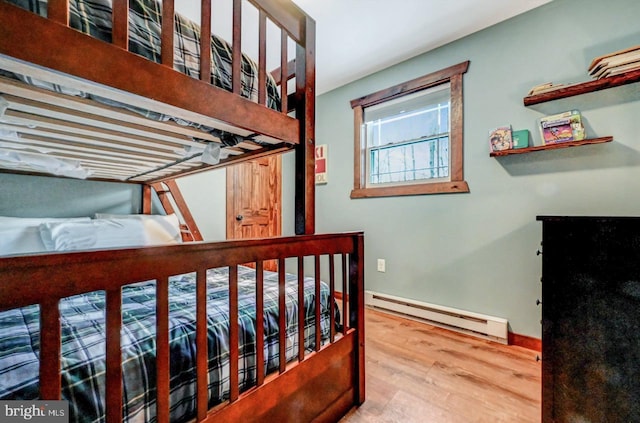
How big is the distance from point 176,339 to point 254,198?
2.49 m

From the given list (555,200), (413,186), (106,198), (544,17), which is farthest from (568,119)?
(106,198)

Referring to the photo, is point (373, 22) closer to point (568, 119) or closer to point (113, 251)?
point (568, 119)

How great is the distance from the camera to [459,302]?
6.59 feet

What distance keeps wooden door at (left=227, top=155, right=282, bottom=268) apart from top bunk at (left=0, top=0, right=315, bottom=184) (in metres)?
1.41

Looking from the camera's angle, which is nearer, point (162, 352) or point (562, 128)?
point (162, 352)

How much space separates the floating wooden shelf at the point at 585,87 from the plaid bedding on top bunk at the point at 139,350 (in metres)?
1.81

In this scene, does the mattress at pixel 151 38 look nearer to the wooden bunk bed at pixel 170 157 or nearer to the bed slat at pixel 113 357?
the wooden bunk bed at pixel 170 157

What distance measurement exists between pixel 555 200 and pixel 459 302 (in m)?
0.92

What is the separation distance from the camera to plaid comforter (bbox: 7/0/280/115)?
0.65 m

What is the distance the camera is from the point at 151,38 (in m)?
0.76

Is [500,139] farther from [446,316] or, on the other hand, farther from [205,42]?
[205,42]

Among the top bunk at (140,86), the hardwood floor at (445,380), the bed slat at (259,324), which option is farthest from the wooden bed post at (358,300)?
the bed slat at (259,324)

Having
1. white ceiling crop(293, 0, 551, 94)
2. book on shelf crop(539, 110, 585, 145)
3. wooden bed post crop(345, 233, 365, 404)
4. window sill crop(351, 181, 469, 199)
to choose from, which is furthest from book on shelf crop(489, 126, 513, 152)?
wooden bed post crop(345, 233, 365, 404)

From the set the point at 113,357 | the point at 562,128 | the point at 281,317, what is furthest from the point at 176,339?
the point at 562,128
